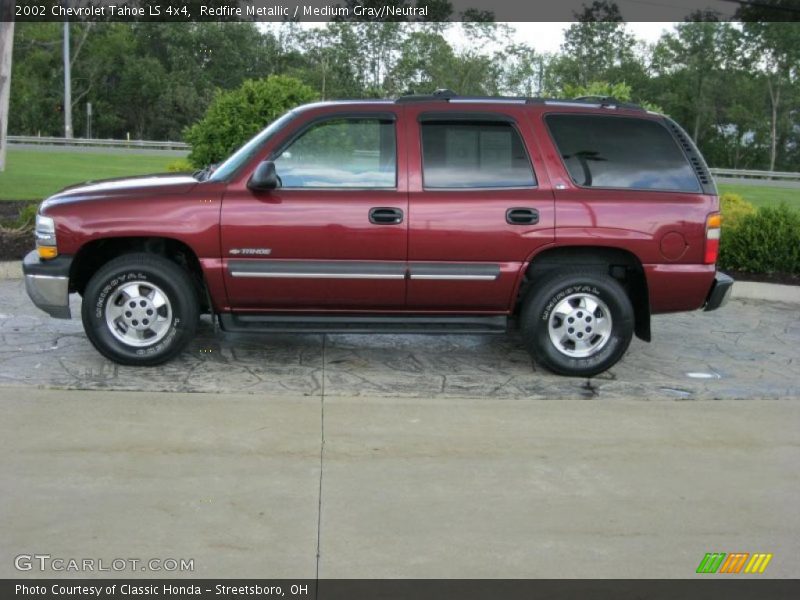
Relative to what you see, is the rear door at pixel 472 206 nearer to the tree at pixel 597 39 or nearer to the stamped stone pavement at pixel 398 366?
the stamped stone pavement at pixel 398 366

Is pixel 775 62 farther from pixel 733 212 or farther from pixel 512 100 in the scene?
pixel 512 100

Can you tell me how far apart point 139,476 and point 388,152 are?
3048 millimetres

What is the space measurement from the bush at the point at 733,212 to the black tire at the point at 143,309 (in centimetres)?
701

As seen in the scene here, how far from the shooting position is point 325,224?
671cm

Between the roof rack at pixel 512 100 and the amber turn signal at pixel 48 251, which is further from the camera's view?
the roof rack at pixel 512 100

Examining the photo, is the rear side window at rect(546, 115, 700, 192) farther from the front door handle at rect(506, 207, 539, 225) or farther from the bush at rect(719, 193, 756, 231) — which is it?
the bush at rect(719, 193, 756, 231)

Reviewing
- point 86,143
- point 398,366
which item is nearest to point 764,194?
point 398,366

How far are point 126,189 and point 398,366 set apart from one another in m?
2.38

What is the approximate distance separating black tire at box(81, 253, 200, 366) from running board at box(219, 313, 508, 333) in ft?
1.02

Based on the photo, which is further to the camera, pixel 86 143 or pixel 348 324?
pixel 86 143

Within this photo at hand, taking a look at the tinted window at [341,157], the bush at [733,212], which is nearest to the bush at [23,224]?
the tinted window at [341,157]

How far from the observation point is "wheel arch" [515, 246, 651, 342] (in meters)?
7.02

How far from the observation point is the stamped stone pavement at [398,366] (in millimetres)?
6676
